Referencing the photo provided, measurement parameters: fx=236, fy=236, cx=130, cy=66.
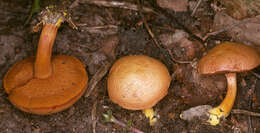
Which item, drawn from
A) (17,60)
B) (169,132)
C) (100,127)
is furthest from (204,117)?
(17,60)

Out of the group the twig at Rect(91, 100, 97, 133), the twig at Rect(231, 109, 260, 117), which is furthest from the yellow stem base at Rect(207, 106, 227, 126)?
the twig at Rect(91, 100, 97, 133)

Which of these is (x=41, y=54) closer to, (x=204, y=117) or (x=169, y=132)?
(x=169, y=132)

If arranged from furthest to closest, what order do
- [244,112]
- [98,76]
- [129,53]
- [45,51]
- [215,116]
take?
[129,53] < [98,76] < [244,112] < [215,116] < [45,51]

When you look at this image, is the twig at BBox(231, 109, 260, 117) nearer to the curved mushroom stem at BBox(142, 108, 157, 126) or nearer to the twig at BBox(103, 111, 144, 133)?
the curved mushroom stem at BBox(142, 108, 157, 126)

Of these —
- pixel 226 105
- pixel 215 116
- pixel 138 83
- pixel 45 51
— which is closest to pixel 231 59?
pixel 226 105

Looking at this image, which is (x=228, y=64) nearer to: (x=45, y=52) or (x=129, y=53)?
(x=129, y=53)

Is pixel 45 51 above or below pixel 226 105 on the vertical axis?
above

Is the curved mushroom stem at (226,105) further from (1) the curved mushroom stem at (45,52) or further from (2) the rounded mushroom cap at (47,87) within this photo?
(1) the curved mushroom stem at (45,52)
